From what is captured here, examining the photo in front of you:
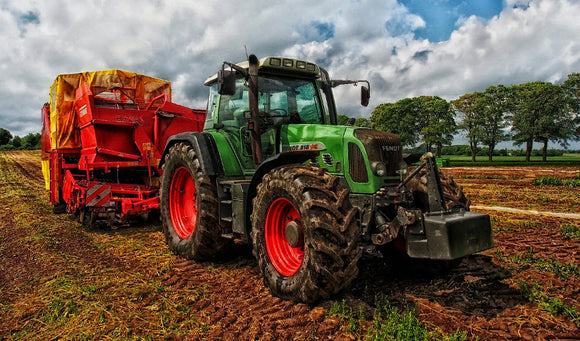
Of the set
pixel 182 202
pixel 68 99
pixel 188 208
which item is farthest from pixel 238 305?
pixel 68 99

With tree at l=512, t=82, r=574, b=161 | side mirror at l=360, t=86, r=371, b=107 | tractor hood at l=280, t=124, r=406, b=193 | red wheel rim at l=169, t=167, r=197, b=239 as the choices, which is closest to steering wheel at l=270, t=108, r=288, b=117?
tractor hood at l=280, t=124, r=406, b=193

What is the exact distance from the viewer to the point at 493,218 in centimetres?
789

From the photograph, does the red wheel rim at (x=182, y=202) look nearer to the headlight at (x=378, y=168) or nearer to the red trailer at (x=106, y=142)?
the red trailer at (x=106, y=142)

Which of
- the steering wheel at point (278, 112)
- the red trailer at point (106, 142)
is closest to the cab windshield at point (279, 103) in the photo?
the steering wheel at point (278, 112)

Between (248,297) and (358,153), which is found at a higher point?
(358,153)

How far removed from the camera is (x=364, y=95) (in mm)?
5555

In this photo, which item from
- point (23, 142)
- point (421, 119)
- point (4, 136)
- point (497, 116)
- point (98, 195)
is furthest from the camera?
point (4, 136)

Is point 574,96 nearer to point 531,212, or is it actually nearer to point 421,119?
point 421,119

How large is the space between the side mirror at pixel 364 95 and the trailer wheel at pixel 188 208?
241cm

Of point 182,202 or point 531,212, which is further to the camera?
point 531,212

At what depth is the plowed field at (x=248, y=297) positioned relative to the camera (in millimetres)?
3303

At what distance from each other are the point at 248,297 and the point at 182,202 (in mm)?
2695

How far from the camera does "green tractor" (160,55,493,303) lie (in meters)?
3.47

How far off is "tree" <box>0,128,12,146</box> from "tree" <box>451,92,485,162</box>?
87.6m
